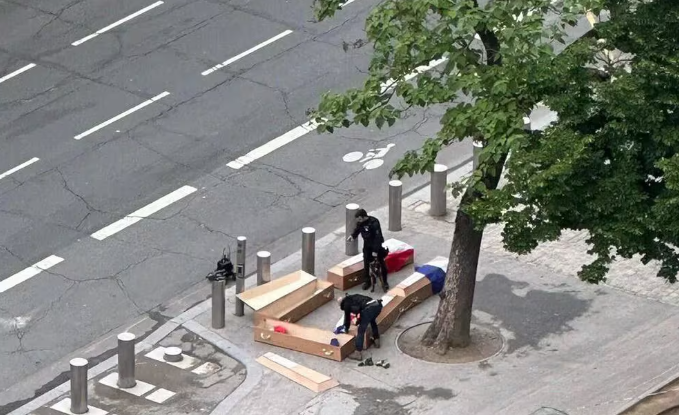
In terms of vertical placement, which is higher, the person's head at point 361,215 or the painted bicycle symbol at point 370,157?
the person's head at point 361,215

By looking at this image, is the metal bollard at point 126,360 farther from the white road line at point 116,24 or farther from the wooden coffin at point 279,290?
the white road line at point 116,24

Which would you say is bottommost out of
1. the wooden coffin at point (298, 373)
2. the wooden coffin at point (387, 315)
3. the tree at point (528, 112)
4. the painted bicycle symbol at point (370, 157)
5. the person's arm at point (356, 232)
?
the wooden coffin at point (298, 373)

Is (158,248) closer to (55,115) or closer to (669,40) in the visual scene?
(55,115)

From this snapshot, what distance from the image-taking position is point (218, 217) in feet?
74.2

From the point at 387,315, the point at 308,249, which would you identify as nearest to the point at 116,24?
the point at 308,249

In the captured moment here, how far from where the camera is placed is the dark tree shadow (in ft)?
64.8

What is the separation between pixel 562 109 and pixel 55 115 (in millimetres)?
12035

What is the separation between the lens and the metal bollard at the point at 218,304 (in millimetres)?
19578

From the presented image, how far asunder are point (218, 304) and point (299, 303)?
104cm

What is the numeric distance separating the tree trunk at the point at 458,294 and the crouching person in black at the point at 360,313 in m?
0.76

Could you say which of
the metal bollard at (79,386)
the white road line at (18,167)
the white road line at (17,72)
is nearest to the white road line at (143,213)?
the white road line at (18,167)

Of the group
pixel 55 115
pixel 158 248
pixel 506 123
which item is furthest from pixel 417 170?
pixel 55 115

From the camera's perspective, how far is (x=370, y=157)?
24.2 metres

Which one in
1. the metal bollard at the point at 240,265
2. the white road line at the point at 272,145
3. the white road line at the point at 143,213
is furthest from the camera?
the white road line at the point at 272,145
